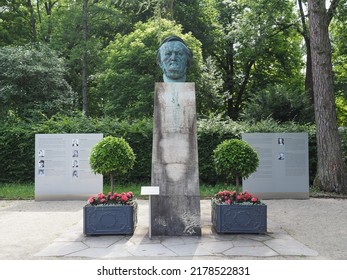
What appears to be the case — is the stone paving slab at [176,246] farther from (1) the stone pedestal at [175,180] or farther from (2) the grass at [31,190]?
(2) the grass at [31,190]

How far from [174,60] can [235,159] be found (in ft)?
6.98

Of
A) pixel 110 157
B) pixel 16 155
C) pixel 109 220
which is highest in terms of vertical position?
pixel 110 157

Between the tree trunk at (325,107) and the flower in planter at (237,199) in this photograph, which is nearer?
the flower in planter at (237,199)

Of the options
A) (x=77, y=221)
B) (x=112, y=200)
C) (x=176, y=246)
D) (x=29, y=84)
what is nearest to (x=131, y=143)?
(x=77, y=221)

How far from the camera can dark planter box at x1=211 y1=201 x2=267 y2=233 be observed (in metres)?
7.23

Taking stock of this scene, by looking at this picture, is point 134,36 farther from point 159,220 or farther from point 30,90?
point 159,220

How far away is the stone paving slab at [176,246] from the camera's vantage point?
5945 millimetres

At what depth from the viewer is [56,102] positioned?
19.0 meters

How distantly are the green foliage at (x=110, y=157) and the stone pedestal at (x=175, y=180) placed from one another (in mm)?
696

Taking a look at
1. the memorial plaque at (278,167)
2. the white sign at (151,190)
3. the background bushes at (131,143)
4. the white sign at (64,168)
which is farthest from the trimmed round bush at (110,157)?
the background bushes at (131,143)

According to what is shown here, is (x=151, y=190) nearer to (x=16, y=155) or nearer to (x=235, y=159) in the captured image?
(x=235, y=159)

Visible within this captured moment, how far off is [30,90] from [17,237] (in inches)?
515

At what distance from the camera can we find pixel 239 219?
726 cm

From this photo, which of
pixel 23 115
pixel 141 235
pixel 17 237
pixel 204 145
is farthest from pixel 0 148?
pixel 141 235
